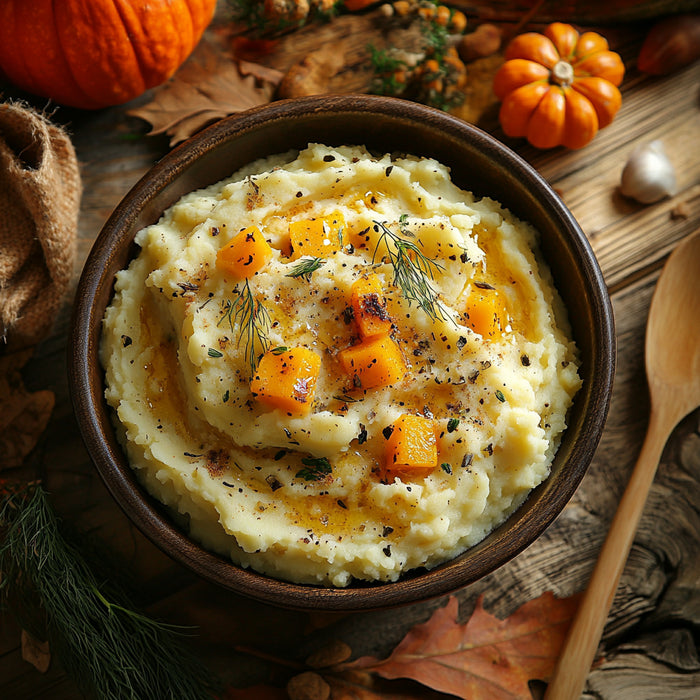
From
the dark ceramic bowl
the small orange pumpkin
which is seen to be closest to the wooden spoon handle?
the dark ceramic bowl

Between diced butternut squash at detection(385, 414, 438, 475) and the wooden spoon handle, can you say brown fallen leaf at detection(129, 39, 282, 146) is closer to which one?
diced butternut squash at detection(385, 414, 438, 475)

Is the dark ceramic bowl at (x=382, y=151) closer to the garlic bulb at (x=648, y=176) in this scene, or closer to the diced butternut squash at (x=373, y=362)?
the diced butternut squash at (x=373, y=362)

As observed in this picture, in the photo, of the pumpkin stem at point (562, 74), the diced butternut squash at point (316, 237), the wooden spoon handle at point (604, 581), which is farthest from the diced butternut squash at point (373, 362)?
the pumpkin stem at point (562, 74)

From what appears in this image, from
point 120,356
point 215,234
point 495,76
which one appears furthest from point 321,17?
point 120,356

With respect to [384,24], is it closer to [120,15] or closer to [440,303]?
[120,15]

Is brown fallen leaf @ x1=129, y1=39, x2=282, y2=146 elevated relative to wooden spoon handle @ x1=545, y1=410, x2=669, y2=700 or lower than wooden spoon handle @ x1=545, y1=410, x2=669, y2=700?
elevated

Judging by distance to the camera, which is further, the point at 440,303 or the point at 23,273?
the point at 23,273

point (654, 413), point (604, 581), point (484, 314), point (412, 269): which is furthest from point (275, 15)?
point (604, 581)
